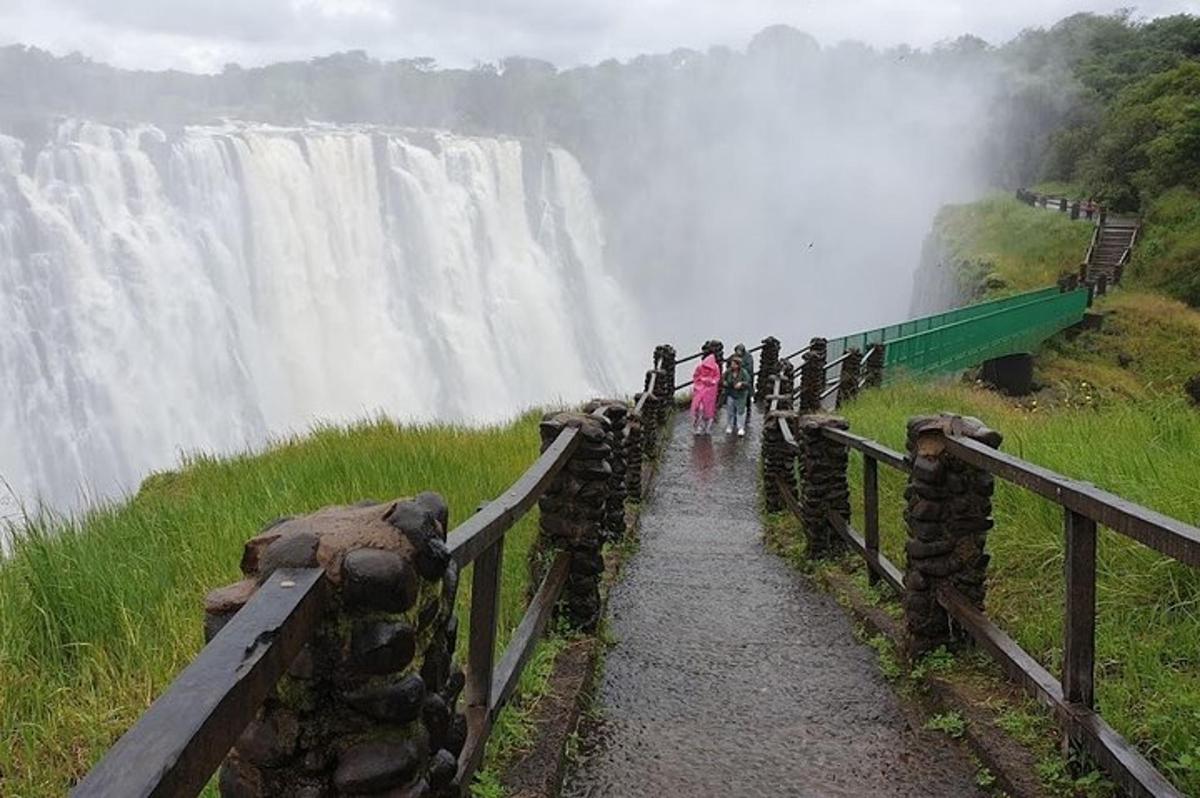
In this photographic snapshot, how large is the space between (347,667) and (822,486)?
5653 millimetres

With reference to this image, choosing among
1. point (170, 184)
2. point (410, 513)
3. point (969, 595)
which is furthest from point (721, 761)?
point (170, 184)

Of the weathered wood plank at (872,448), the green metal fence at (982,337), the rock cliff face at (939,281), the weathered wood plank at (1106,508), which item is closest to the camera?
the weathered wood plank at (1106,508)

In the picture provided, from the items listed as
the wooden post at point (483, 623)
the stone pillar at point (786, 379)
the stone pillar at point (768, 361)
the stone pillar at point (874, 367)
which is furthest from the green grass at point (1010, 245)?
the wooden post at point (483, 623)

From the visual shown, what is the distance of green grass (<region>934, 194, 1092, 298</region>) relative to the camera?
31.6 metres

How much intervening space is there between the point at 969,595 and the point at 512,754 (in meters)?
2.08

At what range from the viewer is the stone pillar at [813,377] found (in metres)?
17.3

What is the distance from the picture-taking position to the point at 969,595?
14.5ft

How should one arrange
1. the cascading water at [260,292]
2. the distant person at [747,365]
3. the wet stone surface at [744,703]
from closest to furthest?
the wet stone surface at [744,703] → the distant person at [747,365] → the cascading water at [260,292]

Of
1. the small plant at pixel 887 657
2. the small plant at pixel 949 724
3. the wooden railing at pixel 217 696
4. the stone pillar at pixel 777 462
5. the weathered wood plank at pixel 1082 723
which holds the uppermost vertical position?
the wooden railing at pixel 217 696

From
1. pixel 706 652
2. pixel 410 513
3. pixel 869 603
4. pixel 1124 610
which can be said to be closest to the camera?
pixel 410 513

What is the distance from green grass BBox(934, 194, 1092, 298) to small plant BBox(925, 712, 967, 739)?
28.0 m

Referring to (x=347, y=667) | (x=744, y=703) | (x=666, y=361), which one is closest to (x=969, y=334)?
(x=666, y=361)

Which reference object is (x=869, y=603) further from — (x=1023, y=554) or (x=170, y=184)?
(x=170, y=184)

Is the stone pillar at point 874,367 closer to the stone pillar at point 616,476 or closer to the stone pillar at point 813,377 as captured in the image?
the stone pillar at point 813,377
